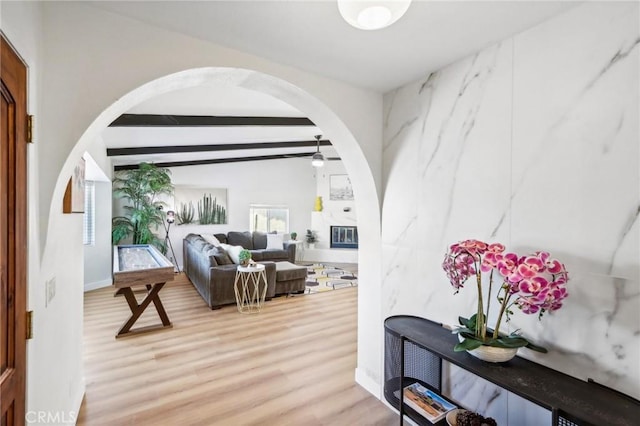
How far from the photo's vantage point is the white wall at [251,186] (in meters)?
7.04

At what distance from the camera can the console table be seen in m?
1.07

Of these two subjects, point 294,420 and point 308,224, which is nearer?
point 294,420

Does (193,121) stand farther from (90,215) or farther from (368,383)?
(90,215)

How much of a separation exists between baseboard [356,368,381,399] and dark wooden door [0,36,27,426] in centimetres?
→ 203

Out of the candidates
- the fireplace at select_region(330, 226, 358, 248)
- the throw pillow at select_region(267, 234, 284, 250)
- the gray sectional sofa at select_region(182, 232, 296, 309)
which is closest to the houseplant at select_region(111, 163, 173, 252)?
the gray sectional sofa at select_region(182, 232, 296, 309)

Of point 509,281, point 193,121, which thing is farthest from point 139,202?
point 509,281

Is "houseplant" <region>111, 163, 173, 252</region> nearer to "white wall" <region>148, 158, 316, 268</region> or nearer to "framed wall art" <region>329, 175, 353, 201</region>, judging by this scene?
"white wall" <region>148, 158, 316, 268</region>

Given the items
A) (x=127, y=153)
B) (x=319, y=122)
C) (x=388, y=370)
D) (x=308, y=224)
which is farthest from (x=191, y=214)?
(x=388, y=370)

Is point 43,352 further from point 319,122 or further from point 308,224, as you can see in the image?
point 308,224

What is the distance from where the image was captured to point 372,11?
3.51ft

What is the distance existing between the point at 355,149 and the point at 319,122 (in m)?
0.35

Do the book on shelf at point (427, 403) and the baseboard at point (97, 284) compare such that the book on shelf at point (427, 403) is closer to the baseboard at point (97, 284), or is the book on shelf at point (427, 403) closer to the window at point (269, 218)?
the baseboard at point (97, 284)

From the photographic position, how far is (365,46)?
1.71 m

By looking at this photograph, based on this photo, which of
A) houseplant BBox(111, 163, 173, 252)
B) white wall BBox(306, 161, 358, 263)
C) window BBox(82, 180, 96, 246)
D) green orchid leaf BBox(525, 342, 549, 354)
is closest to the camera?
green orchid leaf BBox(525, 342, 549, 354)
